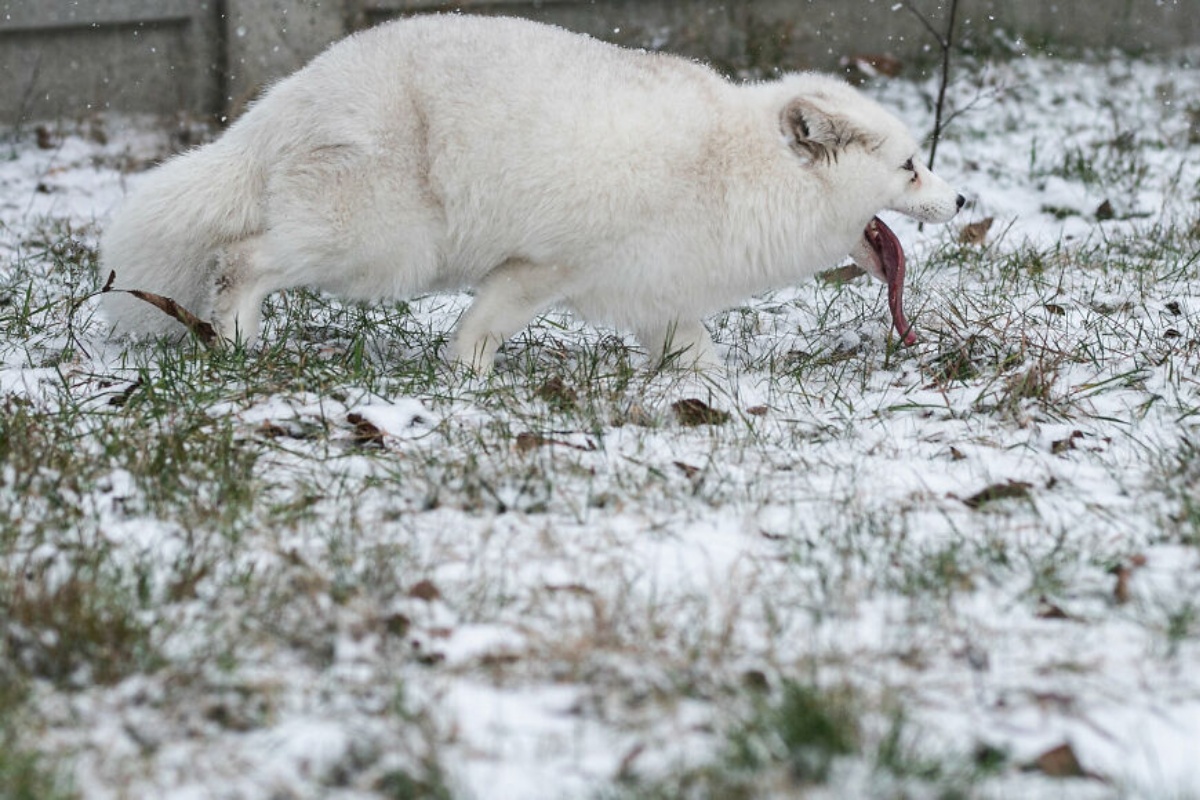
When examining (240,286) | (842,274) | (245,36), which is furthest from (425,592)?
(245,36)

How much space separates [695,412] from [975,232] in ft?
9.69

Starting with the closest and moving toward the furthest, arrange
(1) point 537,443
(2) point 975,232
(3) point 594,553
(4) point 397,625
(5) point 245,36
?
(4) point 397,625, (3) point 594,553, (1) point 537,443, (2) point 975,232, (5) point 245,36

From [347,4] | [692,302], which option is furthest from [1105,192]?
[347,4]

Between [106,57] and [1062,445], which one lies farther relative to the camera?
[106,57]

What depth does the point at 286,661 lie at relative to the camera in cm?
257

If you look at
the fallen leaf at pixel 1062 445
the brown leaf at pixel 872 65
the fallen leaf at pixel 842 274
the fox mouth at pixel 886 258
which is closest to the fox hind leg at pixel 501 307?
the fox mouth at pixel 886 258

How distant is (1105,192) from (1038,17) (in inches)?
112

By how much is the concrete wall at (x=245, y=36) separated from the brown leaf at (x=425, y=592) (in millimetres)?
5286

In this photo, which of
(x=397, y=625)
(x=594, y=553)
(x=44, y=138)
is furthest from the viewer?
(x=44, y=138)

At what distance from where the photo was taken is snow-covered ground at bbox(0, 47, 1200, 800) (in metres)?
2.33

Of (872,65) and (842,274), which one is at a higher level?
(872,65)

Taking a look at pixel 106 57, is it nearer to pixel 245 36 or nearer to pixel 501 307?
pixel 245 36

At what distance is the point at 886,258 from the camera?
16.1 feet

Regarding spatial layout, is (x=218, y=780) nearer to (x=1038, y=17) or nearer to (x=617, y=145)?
(x=617, y=145)
